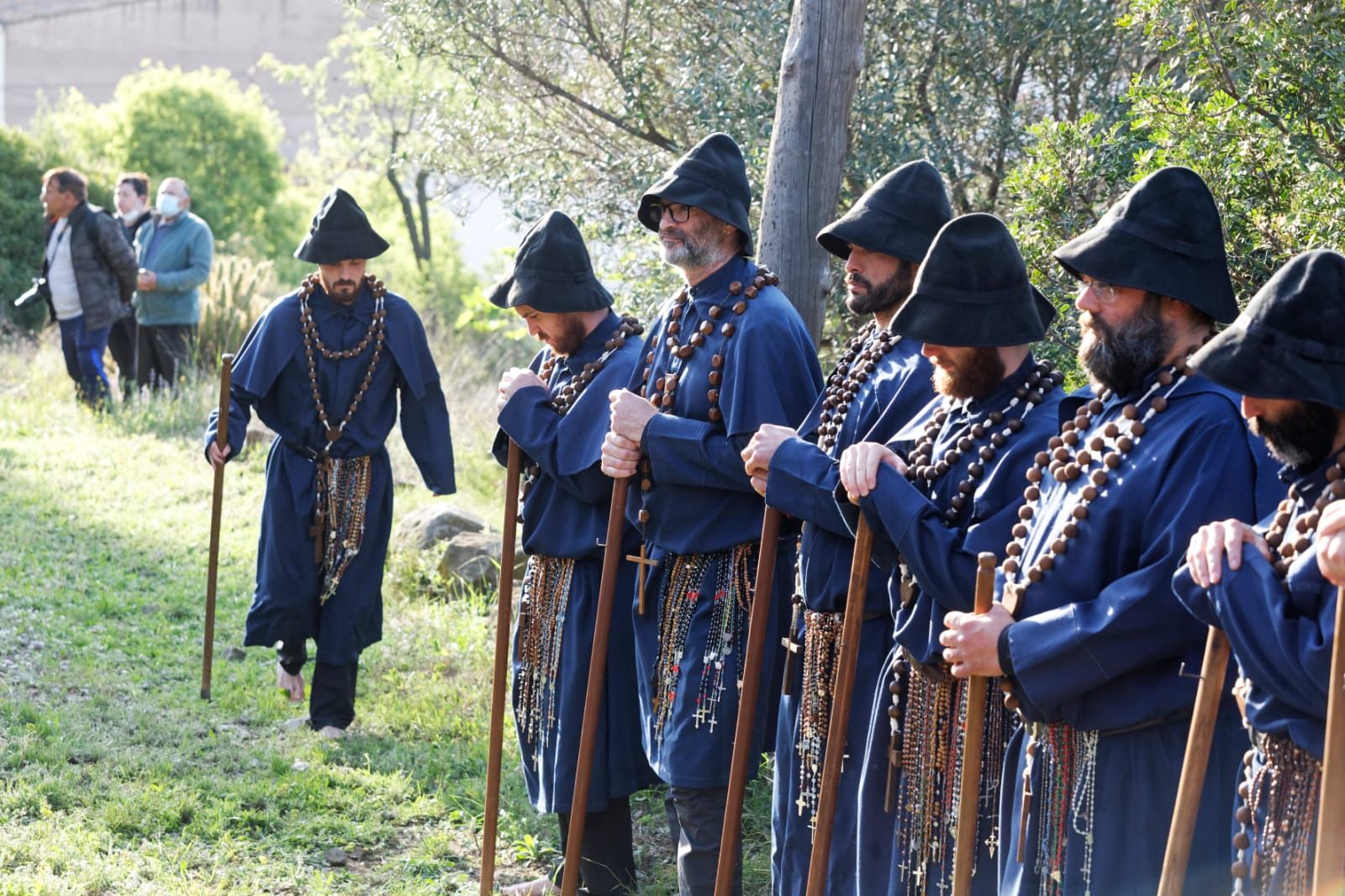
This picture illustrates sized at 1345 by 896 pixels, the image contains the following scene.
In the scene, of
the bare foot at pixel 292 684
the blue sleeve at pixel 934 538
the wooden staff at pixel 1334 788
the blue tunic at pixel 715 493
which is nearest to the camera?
the wooden staff at pixel 1334 788

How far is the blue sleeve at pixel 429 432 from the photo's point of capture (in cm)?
676

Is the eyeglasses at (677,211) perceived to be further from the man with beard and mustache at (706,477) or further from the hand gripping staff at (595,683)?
the hand gripping staff at (595,683)

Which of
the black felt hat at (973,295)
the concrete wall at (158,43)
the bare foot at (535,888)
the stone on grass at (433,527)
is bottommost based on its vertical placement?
the bare foot at (535,888)

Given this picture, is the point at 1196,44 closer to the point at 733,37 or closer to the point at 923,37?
the point at 923,37

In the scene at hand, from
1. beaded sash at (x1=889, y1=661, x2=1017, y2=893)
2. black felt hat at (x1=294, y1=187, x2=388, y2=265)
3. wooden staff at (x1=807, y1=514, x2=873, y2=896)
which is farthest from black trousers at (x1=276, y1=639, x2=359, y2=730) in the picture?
beaded sash at (x1=889, y1=661, x2=1017, y2=893)

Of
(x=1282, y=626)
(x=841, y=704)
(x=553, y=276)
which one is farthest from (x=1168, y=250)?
(x=553, y=276)

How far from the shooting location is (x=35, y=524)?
1002cm

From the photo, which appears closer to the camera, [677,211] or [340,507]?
[677,211]

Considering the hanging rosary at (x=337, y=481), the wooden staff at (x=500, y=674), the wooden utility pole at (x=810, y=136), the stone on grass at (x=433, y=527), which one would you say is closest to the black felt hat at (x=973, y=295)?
the wooden staff at (x=500, y=674)

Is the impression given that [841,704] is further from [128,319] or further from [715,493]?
[128,319]

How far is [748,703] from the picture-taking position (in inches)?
163

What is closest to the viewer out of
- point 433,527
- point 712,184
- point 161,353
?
point 712,184

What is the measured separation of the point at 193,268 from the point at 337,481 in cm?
680

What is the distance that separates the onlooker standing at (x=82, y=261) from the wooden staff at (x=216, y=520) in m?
6.03
